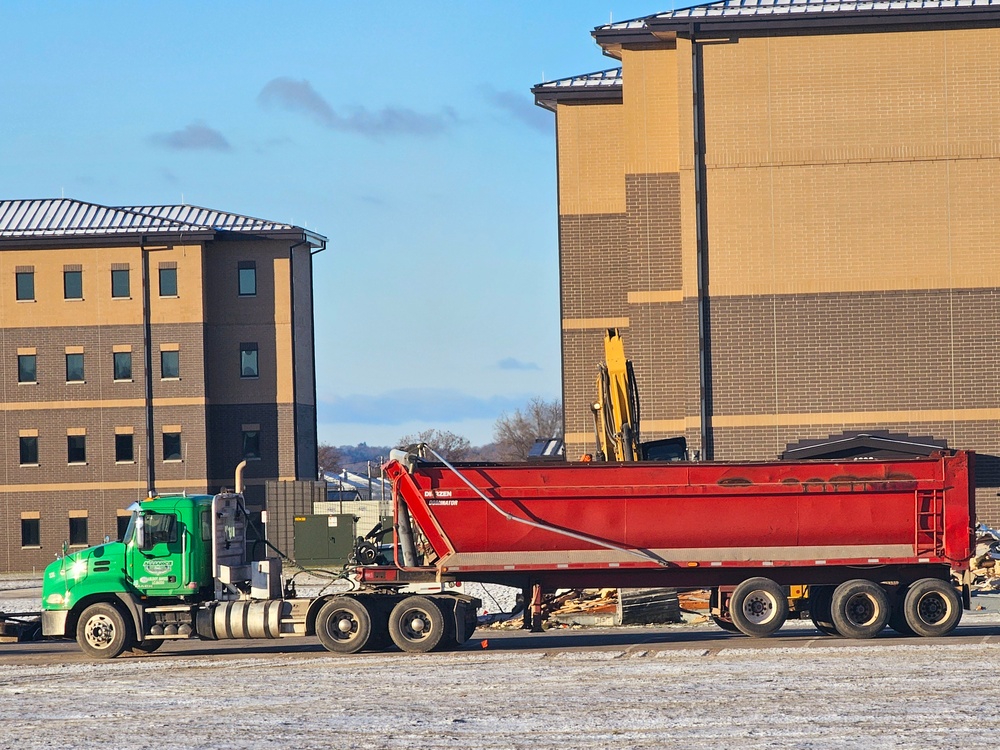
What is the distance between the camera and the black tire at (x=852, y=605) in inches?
862

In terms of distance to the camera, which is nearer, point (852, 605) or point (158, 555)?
point (852, 605)

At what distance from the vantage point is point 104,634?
22.3 m

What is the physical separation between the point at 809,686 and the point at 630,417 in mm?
9752

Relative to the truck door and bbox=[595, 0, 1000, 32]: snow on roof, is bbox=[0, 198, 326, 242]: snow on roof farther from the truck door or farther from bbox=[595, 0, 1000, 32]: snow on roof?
the truck door

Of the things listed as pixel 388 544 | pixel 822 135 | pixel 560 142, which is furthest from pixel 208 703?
pixel 560 142

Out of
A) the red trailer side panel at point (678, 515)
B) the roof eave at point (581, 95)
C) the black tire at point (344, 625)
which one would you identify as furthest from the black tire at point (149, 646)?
the roof eave at point (581, 95)

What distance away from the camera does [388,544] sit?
22.4 m

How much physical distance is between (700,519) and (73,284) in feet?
138

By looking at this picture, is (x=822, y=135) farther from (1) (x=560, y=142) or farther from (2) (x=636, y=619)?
(2) (x=636, y=619)

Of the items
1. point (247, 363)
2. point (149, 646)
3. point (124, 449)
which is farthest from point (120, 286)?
point (149, 646)

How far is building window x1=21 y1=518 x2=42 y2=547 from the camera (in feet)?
189

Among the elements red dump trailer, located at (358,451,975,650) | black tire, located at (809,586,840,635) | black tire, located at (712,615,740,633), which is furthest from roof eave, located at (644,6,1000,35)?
black tire, located at (809,586,840,635)

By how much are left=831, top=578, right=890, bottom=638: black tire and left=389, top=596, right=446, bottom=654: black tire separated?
6.02m

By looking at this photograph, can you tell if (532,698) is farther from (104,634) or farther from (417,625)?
(104,634)
